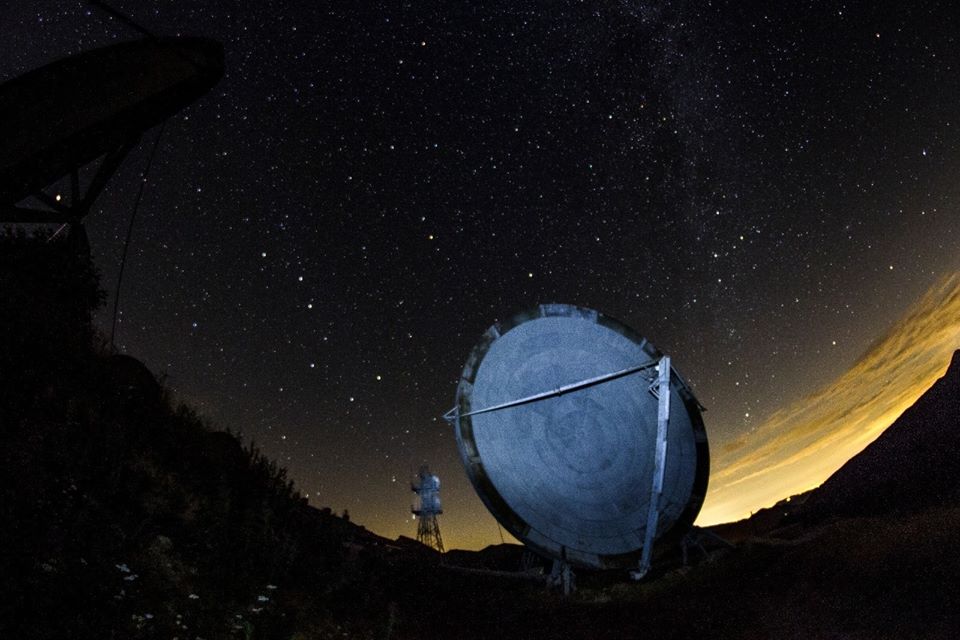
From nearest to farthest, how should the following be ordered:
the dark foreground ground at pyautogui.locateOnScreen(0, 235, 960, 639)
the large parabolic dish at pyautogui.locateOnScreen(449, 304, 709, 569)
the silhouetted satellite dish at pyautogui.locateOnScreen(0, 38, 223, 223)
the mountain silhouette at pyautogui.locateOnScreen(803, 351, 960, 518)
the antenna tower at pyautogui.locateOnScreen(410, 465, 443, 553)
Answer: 1. the dark foreground ground at pyautogui.locateOnScreen(0, 235, 960, 639)
2. the silhouetted satellite dish at pyautogui.locateOnScreen(0, 38, 223, 223)
3. the large parabolic dish at pyautogui.locateOnScreen(449, 304, 709, 569)
4. the mountain silhouette at pyautogui.locateOnScreen(803, 351, 960, 518)
5. the antenna tower at pyautogui.locateOnScreen(410, 465, 443, 553)

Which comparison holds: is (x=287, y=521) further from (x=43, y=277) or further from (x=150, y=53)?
(x=150, y=53)

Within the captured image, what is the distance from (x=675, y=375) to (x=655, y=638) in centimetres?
713

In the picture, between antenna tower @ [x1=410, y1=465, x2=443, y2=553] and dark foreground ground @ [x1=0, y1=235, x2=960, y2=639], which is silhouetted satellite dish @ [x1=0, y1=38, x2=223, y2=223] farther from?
antenna tower @ [x1=410, y1=465, x2=443, y2=553]

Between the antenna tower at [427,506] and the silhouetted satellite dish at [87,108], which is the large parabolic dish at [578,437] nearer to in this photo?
the silhouetted satellite dish at [87,108]

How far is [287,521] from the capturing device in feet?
36.7

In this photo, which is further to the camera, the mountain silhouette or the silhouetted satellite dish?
the mountain silhouette

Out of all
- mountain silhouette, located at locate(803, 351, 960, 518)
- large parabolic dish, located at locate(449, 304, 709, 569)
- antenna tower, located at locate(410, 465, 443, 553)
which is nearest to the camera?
large parabolic dish, located at locate(449, 304, 709, 569)

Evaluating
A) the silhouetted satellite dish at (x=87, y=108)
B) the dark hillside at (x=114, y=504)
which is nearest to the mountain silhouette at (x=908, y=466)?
the dark hillside at (x=114, y=504)

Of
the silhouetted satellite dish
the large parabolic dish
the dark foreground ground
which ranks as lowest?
the dark foreground ground

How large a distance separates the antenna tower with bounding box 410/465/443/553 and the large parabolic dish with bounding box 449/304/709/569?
17.8 meters

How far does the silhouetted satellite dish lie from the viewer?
40.7ft

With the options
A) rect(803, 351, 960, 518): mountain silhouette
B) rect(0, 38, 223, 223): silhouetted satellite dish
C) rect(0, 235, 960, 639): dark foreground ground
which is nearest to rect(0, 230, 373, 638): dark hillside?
rect(0, 235, 960, 639): dark foreground ground

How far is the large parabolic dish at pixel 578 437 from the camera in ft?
44.0

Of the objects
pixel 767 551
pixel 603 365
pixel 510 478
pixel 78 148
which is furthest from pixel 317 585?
pixel 78 148
